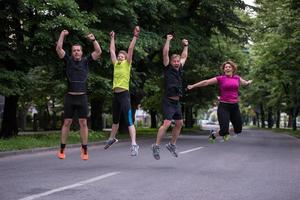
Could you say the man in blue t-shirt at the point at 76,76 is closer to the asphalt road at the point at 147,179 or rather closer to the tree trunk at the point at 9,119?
the asphalt road at the point at 147,179

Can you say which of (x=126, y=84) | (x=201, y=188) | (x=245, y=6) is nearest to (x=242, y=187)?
(x=201, y=188)

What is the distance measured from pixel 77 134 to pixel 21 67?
5132 millimetres

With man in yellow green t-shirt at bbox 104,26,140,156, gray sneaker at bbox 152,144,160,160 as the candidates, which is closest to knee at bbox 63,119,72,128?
man in yellow green t-shirt at bbox 104,26,140,156

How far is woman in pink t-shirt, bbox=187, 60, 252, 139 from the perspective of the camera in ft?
38.9

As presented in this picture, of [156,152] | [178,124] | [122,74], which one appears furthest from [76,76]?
[178,124]

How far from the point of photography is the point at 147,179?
11656 mm

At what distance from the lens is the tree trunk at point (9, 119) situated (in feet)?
86.3

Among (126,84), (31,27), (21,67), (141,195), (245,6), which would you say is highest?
(245,6)

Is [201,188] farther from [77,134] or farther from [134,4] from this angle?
[77,134]

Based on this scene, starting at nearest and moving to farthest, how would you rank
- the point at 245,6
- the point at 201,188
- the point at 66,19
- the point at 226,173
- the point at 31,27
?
the point at 201,188 → the point at 226,173 → the point at 66,19 → the point at 31,27 → the point at 245,6

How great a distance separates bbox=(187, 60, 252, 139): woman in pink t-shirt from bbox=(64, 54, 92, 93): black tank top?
2461mm

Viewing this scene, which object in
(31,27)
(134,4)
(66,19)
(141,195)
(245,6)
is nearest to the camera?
(141,195)

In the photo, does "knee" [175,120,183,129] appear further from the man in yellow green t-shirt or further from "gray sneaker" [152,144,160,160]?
the man in yellow green t-shirt

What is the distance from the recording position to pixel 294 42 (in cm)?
3441
